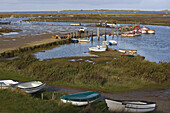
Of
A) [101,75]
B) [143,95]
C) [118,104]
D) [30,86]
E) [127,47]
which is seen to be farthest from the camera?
[127,47]

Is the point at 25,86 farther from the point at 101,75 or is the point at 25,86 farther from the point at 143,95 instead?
the point at 143,95

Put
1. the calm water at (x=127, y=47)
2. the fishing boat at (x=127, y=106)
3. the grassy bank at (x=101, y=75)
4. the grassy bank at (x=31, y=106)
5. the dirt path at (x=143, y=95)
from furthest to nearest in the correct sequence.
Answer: the calm water at (x=127, y=47), the grassy bank at (x=101, y=75), the dirt path at (x=143, y=95), the fishing boat at (x=127, y=106), the grassy bank at (x=31, y=106)

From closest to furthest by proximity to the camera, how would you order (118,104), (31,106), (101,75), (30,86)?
(31,106), (118,104), (30,86), (101,75)

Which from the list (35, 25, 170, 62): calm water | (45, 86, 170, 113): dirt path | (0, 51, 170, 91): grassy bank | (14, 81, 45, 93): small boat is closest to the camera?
(14, 81, 45, 93): small boat

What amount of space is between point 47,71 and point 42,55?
1588 centimetres

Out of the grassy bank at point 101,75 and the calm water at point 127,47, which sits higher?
the grassy bank at point 101,75

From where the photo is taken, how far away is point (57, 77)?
Result: 22453 millimetres

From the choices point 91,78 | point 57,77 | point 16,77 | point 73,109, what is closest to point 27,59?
point 16,77

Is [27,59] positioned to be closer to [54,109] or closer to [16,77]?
[16,77]

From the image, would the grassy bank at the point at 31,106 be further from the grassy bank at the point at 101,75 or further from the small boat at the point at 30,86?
the grassy bank at the point at 101,75

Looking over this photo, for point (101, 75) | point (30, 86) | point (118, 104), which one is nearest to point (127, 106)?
point (118, 104)

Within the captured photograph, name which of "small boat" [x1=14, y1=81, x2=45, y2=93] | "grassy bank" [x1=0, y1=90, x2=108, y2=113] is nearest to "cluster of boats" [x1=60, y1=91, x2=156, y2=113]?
"grassy bank" [x1=0, y1=90, x2=108, y2=113]

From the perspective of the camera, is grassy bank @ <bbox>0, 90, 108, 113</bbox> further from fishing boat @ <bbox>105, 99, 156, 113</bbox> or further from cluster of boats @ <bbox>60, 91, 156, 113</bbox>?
fishing boat @ <bbox>105, 99, 156, 113</bbox>

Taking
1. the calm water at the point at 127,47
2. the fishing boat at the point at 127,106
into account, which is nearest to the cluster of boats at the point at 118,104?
the fishing boat at the point at 127,106
